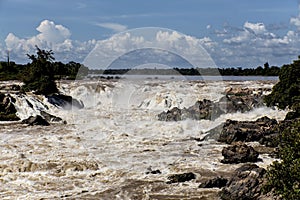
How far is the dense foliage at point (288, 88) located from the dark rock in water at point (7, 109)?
826 inches

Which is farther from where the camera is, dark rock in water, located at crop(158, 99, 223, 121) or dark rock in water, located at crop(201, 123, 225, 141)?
dark rock in water, located at crop(158, 99, 223, 121)

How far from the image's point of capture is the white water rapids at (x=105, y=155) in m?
15.1

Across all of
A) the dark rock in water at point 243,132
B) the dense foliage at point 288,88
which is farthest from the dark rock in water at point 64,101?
the dense foliage at point 288,88

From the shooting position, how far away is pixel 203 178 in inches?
648

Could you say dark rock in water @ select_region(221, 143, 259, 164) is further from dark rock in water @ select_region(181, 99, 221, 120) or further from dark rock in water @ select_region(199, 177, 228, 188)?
dark rock in water @ select_region(181, 99, 221, 120)

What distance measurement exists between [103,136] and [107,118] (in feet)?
27.8

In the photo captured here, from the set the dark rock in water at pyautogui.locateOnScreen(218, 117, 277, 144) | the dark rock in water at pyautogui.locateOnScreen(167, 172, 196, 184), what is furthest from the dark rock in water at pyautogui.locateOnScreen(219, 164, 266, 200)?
the dark rock in water at pyautogui.locateOnScreen(218, 117, 277, 144)

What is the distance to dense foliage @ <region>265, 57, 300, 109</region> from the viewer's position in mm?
29500

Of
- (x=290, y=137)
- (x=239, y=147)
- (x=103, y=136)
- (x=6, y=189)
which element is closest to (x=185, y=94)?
(x=103, y=136)

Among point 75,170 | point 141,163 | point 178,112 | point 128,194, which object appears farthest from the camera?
point 178,112

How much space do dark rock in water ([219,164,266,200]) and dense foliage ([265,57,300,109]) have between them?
16600 mm

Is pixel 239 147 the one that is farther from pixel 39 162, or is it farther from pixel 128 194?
pixel 39 162

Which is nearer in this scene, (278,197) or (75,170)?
(278,197)

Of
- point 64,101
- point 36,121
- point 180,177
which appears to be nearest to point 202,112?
point 36,121
